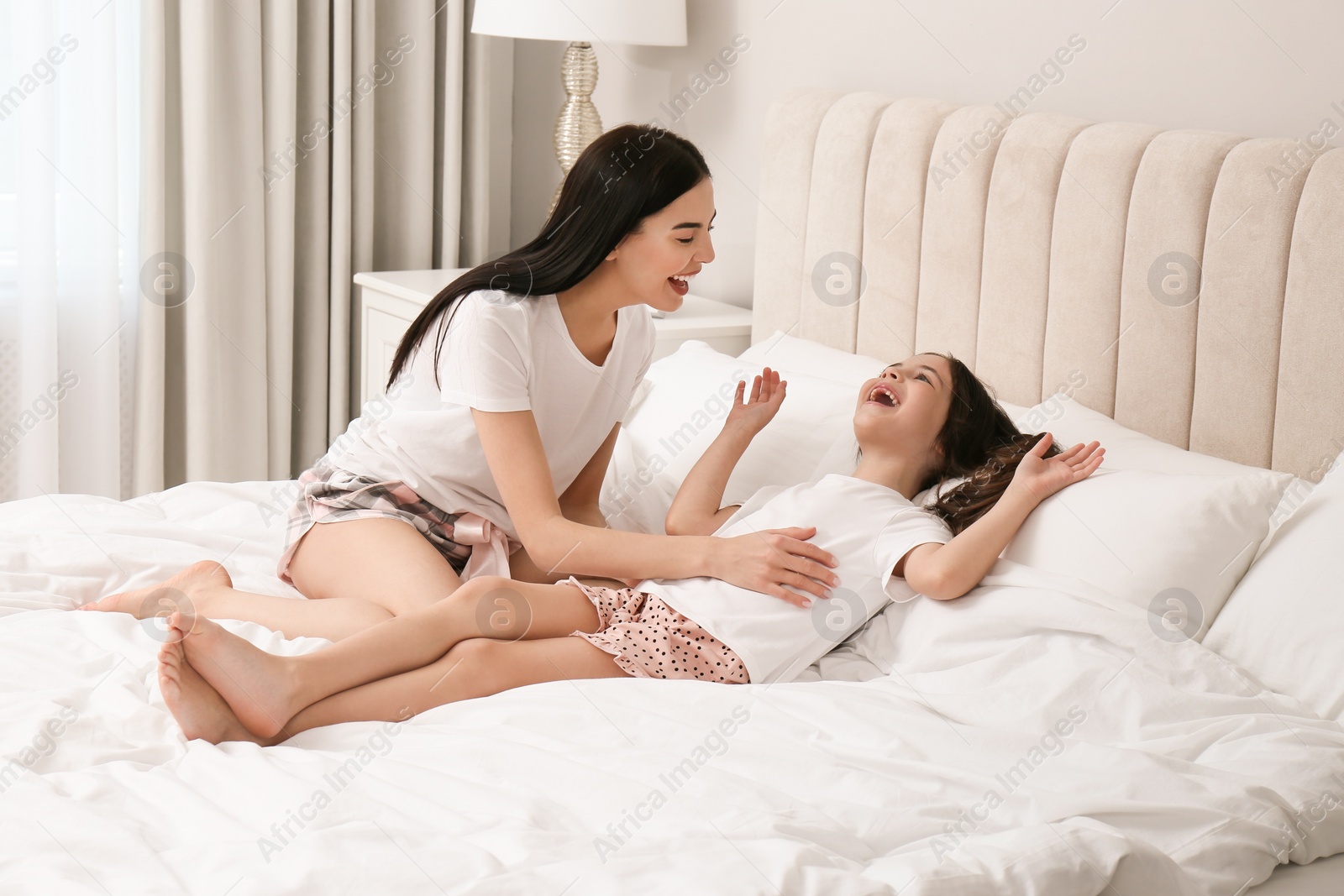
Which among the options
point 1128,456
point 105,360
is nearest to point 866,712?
point 1128,456

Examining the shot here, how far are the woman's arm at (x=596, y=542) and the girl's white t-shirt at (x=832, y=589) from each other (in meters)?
0.02

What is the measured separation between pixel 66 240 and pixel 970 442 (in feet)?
7.00

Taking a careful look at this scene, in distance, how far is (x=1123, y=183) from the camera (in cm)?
171

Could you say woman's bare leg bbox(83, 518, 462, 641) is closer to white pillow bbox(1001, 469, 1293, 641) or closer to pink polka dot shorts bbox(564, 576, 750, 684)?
Answer: pink polka dot shorts bbox(564, 576, 750, 684)

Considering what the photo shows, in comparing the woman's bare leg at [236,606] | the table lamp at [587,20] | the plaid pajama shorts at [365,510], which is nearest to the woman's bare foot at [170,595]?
the woman's bare leg at [236,606]

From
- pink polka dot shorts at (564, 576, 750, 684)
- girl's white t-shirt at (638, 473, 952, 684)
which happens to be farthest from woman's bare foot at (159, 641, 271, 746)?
girl's white t-shirt at (638, 473, 952, 684)

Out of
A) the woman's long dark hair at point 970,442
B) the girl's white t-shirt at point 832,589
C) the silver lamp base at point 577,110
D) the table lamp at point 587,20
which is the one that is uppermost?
the table lamp at point 587,20

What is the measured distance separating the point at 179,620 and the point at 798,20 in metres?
1.80

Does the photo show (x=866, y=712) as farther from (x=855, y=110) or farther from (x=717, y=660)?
(x=855, y=110)

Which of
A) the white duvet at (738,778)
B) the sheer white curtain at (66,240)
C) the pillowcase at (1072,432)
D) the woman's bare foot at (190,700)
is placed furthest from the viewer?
the sheer white curtain at (66,240)

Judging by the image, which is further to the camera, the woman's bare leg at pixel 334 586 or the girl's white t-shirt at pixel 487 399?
the girl's white t-shirt at pixel 487 399

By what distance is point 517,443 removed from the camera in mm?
1557

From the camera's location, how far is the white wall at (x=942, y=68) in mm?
1648

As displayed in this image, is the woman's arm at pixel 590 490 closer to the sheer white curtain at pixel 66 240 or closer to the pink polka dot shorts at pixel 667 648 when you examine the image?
the pink polka dot shorts at pixel 667 648
